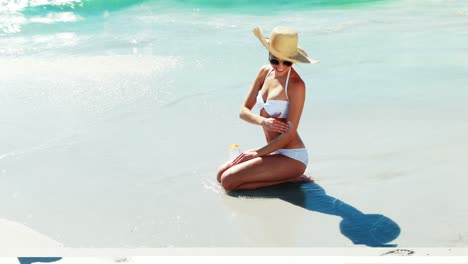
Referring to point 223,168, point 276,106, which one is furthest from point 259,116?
point 223,168

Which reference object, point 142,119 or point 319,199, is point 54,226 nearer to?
point 319,199

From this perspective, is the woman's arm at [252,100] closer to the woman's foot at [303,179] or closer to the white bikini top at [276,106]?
the white bikini top at [276,106]

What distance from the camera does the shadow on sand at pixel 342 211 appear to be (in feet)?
14.1

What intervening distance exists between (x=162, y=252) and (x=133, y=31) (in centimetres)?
992

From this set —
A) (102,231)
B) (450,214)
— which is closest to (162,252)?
(102,231)

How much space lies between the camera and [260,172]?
5.10 m

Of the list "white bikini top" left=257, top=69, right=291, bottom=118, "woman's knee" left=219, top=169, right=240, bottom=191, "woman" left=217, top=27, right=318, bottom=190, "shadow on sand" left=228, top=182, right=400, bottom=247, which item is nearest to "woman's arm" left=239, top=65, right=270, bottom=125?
"woman" left=217, top=27, right=318, bottom=190

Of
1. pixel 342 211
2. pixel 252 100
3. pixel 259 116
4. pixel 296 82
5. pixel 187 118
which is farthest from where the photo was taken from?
pixel 187 118

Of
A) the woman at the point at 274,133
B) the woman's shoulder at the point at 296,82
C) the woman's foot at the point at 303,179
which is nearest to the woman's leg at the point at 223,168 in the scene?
the woman at the point at 274,133

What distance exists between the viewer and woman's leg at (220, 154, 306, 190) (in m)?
5.09

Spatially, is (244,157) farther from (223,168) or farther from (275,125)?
(275,125)

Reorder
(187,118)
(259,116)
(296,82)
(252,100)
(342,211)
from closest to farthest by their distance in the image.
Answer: (342,211), (296,82), (259,116), (252,100), (187,118)

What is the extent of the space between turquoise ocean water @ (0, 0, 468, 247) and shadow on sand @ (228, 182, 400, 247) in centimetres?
12

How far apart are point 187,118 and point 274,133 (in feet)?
7.12
